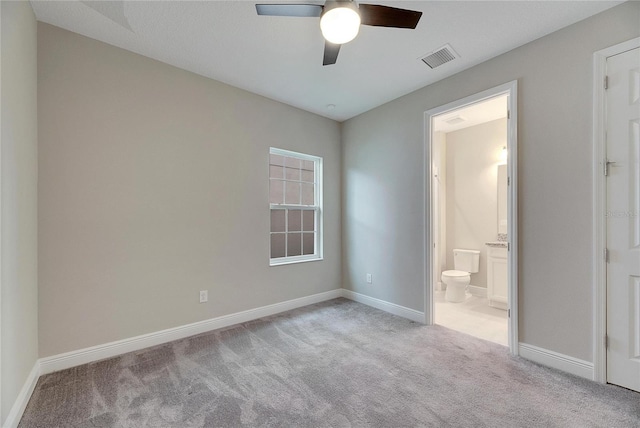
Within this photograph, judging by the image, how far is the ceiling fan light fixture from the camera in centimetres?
159

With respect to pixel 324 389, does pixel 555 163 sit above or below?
above

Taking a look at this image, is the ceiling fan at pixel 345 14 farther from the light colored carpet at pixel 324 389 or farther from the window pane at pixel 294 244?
the window pane at pixel 294 244

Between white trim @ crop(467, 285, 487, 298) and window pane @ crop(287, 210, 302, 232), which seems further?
white trim @ crop(467, 285, 487, 298)

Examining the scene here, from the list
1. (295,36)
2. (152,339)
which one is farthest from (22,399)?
(295,36)

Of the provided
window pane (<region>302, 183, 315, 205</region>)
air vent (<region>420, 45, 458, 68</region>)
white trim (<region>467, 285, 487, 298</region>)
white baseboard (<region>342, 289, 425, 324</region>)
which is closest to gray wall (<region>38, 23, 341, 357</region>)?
window pane (<region>302, 183, 315, 205</region>)

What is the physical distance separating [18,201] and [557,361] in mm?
4117

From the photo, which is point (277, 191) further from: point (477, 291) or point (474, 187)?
point (477, 291)

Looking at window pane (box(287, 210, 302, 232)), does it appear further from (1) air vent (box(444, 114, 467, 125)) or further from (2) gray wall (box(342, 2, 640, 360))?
(1) air vent (box(444, 114, 467, 125))

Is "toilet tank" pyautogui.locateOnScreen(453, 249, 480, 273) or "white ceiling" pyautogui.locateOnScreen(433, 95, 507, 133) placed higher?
"white ceiling" pyautogui.locateOnScreen(433, 95, 507, 133)

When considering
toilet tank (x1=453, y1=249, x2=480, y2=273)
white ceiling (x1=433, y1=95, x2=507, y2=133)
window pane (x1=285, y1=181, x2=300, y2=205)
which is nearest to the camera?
white ceiling (x1=433, y1=95, x2=507, y2=133)

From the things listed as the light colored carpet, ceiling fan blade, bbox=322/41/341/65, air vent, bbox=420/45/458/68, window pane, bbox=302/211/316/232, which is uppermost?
air vent, bbox=420/45/458/68

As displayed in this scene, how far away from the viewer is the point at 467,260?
4617 millimetres

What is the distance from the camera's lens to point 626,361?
200cm

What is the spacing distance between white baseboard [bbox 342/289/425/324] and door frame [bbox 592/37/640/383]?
4.91ft
